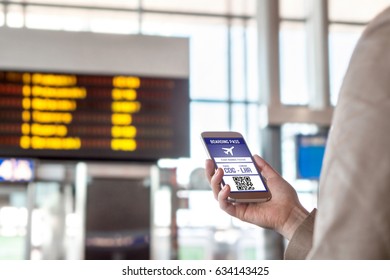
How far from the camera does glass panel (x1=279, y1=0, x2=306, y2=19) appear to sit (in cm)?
1015

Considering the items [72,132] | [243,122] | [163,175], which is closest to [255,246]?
[243,122]

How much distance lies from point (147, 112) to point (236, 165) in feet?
11.5

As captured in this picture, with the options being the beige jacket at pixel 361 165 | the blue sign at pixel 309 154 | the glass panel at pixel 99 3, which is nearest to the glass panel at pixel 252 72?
the glass panel at pixel 99 3

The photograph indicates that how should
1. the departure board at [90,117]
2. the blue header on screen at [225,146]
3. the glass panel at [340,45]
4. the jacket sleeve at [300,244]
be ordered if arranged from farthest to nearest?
the glass panel at [340,45] < the departure board at [90,117] < the blue header on screen at [225,146] < the jacket sleeve at [300,244]

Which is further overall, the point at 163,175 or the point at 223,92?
the point at 223,92

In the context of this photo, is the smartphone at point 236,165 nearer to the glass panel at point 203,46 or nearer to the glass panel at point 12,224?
the glass panel at point 12,224

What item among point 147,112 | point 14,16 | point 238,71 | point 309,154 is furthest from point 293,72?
point 147,112

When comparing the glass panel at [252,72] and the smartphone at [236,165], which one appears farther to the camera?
the glass panel at [252,72]

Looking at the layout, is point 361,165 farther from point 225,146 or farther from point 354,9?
point 354,9

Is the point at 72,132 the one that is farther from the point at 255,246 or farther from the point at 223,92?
the point at 255,246

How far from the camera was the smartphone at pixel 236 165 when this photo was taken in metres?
1.19

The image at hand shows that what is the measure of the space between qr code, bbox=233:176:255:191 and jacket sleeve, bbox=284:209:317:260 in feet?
0.93
